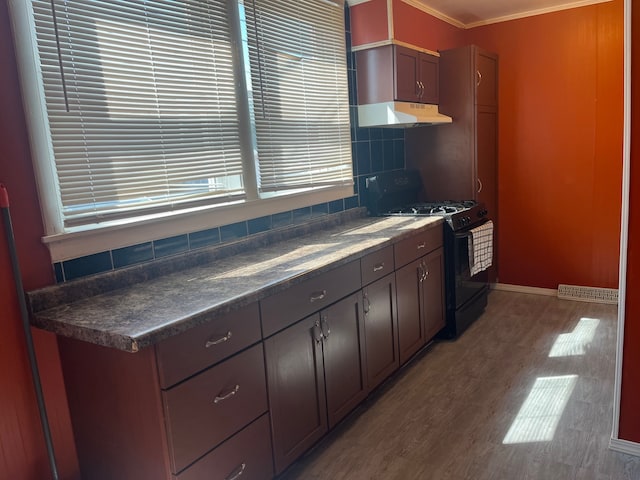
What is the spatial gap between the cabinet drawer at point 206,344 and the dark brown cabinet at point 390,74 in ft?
6.83

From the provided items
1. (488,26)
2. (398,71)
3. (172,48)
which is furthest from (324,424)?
(488,26)

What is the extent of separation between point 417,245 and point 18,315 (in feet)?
7.19

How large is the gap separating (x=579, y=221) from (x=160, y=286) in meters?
3.58

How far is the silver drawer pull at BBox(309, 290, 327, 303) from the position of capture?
7.15 feet

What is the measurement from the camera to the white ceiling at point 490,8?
12.4ft

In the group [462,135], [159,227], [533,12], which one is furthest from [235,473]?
[533,12]

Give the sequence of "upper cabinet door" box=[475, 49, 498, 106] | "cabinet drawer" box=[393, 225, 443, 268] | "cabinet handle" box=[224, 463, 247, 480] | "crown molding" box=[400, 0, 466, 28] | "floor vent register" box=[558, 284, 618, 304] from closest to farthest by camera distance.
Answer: "cabinet handle" box=[224, 463, 247, 480], "cabinet drawer" box=[393, 225, 443, 268], "crown molding" box=[400, 0, 466, 28], "upper cabinet door" box=[475, 49, 498, 106], "floor vent register" box=[558, 284, 618, 304]

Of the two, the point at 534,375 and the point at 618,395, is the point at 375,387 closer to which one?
the point at 534,375

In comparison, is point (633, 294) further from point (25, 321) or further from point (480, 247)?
point (25, 321)

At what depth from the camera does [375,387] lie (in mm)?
2736

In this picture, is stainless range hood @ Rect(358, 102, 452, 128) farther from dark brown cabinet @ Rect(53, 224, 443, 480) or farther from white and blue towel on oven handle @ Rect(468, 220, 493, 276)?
dark brown cabinet @ Rect(53, 224, 443, 480)

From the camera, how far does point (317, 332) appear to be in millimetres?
2217

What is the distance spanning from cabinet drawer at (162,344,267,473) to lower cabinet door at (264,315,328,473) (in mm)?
79

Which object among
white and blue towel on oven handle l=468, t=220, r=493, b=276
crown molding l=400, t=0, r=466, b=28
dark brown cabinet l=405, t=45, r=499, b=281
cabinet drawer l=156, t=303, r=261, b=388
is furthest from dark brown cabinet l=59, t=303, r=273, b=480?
crown molding l=400, t=0, r=466, b=28
